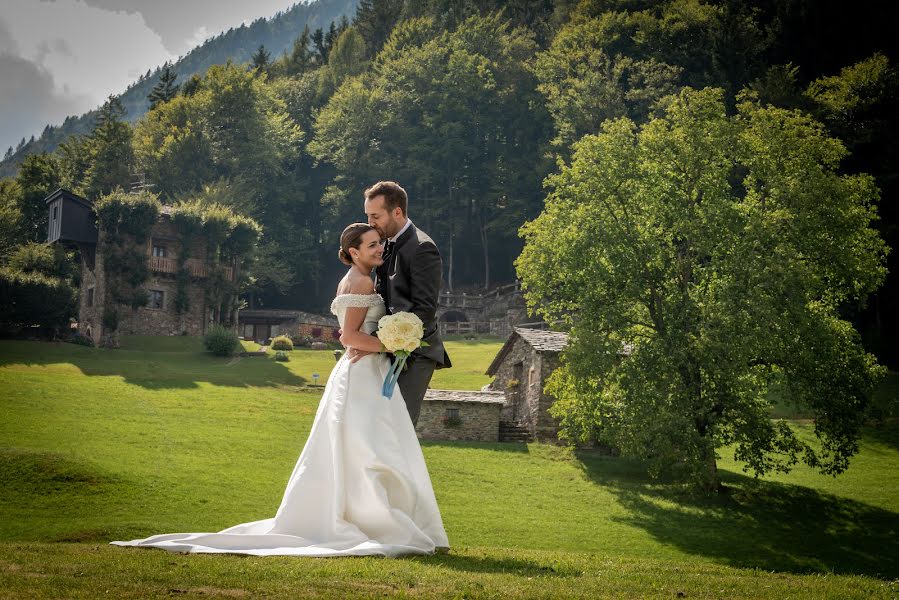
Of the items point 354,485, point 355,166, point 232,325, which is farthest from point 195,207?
point 354,485

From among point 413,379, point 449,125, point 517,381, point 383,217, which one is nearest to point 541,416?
point 517,381

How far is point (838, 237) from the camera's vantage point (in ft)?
97.5

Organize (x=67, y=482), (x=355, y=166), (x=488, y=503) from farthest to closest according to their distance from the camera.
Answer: (x=355, y=166) → (x=488, y=503) → (x=67, y=482)

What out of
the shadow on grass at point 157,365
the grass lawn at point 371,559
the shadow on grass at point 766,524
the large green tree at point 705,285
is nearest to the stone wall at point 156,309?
the shadow on grass at point 157,365

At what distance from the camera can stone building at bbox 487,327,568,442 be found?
35344 mm

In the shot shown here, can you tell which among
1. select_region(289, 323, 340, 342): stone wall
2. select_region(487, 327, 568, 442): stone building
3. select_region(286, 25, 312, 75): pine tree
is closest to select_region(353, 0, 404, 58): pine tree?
select_region(286, 25, 312, 75): pine tree

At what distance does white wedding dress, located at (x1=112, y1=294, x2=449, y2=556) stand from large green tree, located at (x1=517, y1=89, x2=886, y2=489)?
1770 centimetres

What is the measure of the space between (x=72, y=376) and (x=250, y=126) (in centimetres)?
4595

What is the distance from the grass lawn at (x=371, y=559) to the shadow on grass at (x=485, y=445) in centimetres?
19

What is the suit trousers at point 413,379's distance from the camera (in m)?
10.4

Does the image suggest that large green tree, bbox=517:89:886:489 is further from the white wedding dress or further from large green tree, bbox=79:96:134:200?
large green tree, bbox=79:96:134:200

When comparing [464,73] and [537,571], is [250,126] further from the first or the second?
[537,571]

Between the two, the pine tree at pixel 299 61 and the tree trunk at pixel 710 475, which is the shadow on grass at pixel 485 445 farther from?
the pine tree at pixel 299 61

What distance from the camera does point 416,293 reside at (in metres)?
10.3
